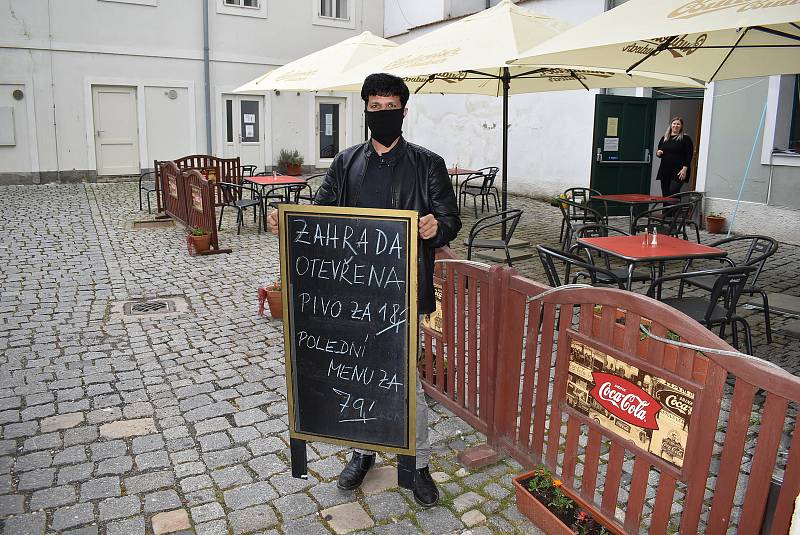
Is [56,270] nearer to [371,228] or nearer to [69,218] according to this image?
Answer: [69,218]

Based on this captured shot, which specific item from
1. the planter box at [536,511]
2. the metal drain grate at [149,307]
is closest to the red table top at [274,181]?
the metal drain grate at [149,307]

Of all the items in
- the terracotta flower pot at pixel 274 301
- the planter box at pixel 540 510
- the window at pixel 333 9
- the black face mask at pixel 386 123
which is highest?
the window at pixel 333 9

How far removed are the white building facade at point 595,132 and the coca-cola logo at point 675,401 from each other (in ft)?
29.8

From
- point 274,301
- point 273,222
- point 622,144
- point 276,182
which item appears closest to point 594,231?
point 274,301

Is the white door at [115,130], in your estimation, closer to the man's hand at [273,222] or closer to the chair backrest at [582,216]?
the man's hand at [273,222]

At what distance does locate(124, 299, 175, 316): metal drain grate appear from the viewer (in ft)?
21.2

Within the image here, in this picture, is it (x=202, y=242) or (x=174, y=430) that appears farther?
(x=202, y=242)

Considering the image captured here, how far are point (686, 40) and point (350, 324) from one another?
371cm

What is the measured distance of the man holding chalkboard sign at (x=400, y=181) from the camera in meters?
3.02

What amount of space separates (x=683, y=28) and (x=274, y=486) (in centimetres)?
352

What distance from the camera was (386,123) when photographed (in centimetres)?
301

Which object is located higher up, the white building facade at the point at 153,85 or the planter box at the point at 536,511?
the white building facade at the point at 153,85

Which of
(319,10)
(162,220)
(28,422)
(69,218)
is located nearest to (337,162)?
(28,422)

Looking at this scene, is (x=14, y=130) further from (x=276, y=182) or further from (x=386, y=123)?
(x=386, y=123)
